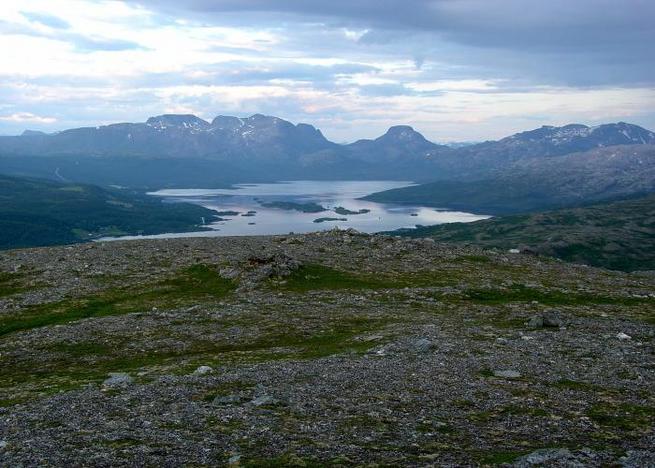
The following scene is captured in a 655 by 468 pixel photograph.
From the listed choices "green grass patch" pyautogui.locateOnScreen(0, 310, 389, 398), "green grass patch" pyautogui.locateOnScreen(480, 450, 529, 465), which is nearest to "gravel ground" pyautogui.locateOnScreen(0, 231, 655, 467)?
"green grass patch" pyautogui.locateOnScreen(480, 450, 529, 465)

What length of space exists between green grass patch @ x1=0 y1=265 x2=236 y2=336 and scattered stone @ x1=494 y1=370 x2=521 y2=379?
25155 millimetres

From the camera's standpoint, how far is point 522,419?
69.6 feet

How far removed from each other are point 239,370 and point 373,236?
4689cm

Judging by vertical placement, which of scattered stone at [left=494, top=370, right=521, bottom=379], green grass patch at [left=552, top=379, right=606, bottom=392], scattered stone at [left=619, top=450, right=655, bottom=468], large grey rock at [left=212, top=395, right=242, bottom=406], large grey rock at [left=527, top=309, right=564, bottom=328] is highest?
scattered stone at [left=619, top=450, right=655, bottom=468]

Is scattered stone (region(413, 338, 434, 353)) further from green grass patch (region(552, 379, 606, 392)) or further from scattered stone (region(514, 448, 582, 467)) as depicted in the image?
scattered stone (region(514, 448, 582, 467))

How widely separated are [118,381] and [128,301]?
2060cm

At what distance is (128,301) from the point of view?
45625mm

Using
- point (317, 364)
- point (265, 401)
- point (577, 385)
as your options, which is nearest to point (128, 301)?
point (317, 364)

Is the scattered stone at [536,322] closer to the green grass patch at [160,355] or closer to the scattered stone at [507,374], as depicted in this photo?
the green grass patch at [160,355]

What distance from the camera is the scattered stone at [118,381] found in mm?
25516

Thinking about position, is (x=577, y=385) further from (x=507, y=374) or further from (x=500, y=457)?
(x=500, y=457)

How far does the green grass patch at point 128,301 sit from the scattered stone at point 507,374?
25.2 m

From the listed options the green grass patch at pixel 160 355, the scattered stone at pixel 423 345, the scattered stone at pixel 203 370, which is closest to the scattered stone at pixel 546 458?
the scattered stone at pixel 423 345

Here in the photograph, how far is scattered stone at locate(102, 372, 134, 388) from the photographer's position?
83.7 ft
